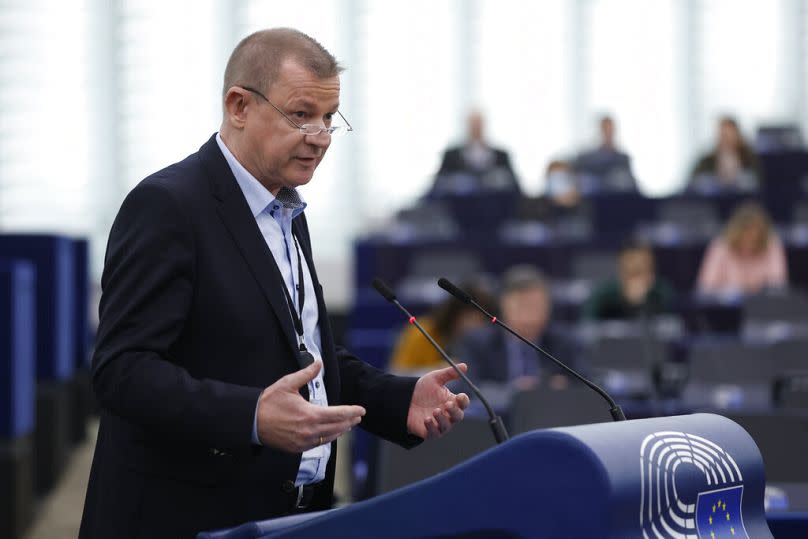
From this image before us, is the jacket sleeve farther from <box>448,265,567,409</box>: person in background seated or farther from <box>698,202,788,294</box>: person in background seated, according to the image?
<box>698,202,788,294</box>: person in background seated

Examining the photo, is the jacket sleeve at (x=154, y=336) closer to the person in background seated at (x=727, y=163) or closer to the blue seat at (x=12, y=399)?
Result: the blue seat at (x=12, y=399)

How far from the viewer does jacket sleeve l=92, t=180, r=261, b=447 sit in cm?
149

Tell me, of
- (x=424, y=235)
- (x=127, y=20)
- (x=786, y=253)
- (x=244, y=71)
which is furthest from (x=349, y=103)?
(x=244, y=71)

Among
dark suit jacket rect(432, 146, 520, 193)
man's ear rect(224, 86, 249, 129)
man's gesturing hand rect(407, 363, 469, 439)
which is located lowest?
dark suit jacket rect(432, 146, 520, 193)

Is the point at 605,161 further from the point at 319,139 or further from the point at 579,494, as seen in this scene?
the point at 579,494

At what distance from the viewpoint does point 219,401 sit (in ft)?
4.89

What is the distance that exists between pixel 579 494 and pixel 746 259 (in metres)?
6.93

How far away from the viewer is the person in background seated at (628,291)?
23.5ft

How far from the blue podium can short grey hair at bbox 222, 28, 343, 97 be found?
0.61 metres

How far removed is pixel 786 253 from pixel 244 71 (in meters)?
7.38

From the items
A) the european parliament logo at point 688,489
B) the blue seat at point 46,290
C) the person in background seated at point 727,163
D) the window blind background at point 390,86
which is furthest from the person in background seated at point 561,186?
the european parliament logo at point 688,489

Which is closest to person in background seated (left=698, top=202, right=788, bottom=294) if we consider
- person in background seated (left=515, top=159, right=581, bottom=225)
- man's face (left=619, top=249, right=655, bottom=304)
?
man's face (left=619, top=249, right=655, bottom=304)

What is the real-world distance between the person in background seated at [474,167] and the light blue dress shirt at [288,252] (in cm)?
838

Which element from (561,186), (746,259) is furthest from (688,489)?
(561,186)
